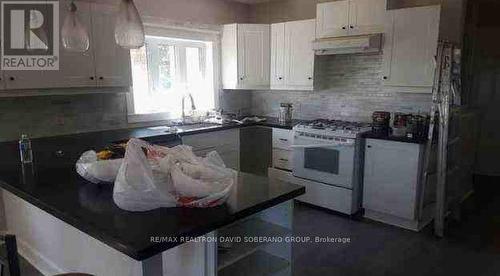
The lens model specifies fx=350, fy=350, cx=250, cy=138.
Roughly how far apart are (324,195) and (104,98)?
2.49 m

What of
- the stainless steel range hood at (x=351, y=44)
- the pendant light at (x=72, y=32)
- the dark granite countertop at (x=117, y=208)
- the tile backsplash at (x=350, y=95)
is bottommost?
the dark granite countertop at (x=117, y=208)

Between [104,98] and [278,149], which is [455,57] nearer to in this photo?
[278,149]

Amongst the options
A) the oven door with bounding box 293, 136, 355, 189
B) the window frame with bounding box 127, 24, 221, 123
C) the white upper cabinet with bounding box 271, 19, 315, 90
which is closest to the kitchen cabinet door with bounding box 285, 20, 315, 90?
the white upper cabinet with bounding box 271, 19, 315, 90

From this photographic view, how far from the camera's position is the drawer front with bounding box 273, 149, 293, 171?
4.05m

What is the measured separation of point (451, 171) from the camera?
3.41m

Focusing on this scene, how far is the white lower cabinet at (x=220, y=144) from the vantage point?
3703mm

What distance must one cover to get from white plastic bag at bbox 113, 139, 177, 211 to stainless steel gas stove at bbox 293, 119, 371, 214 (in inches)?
93.4

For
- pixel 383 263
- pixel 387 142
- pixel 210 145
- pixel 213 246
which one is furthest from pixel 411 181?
pixel 213 246

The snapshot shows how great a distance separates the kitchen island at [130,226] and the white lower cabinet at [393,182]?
5.90ft

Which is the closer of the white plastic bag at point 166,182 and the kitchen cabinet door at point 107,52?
the white plastic bag at point 166,182

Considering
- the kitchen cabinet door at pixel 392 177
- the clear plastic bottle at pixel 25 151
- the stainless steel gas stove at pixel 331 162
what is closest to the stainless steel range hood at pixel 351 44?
the stainless steel gas stove at pixel 331 162

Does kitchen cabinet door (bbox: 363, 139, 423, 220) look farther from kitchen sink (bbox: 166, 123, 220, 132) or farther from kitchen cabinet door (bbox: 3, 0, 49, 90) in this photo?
kitchen cabinet door (bbox: 3, 0, 49, 90)

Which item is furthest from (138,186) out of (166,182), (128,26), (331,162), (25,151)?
(331,162)

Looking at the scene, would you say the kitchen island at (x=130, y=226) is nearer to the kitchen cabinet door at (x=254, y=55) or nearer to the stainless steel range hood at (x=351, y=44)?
the stainless steel range hood at (x=351, y=44)
